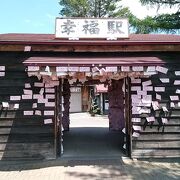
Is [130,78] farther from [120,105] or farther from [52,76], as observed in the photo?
[120,105]

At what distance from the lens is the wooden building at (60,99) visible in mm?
9359

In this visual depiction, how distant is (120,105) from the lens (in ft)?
52.7

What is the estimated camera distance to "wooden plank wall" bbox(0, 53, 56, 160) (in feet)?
30.8

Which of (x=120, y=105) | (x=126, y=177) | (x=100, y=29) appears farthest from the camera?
(x=120, y=105)

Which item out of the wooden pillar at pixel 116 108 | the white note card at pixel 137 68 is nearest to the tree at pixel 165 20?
the wooden pillar at pixel 116 108

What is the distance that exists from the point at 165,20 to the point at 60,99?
741 inches

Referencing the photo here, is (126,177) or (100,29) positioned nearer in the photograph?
(126,177)

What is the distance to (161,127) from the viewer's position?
962 cm

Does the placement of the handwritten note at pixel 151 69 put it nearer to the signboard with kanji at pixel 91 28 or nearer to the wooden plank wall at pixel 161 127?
the wooden plank wall at pixel 161 127

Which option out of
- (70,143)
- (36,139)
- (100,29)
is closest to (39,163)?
(36,139)

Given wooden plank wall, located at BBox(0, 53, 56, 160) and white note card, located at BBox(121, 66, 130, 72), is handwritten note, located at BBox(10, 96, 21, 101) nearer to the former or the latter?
wooden plank wall, located at BBox(0, 53, 56, 160)

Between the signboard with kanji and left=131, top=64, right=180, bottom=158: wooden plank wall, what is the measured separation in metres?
1.57

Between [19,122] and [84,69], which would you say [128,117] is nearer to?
[84,69]

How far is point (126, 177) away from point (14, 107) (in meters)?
3.59
